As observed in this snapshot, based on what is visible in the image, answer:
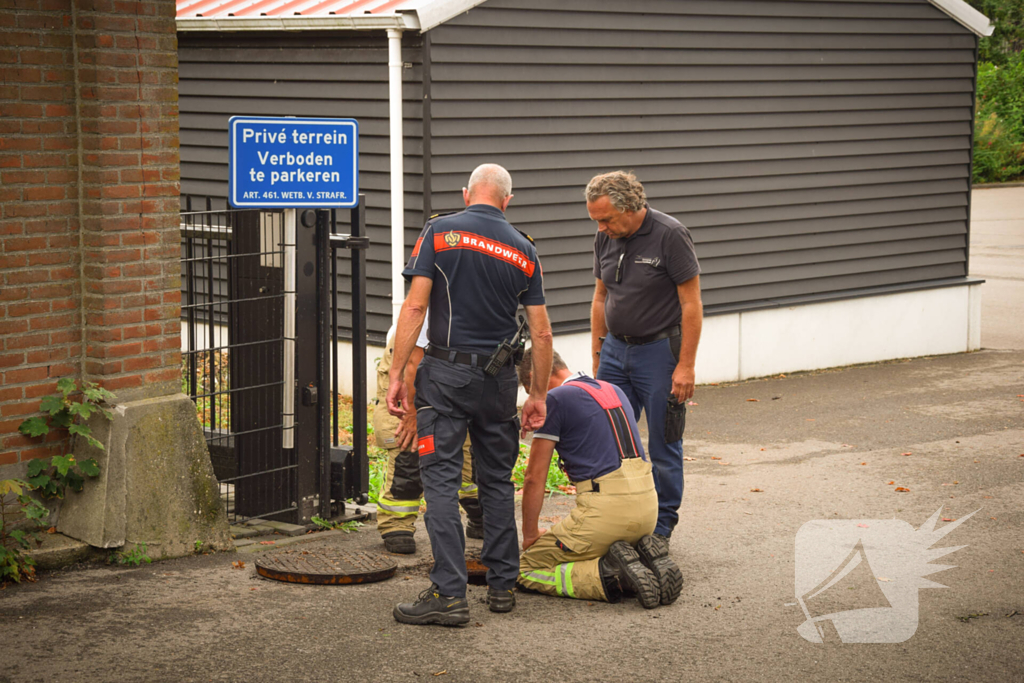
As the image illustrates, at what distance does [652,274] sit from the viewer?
19.8 feet

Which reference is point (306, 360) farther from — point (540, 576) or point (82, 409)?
point (540, 576)

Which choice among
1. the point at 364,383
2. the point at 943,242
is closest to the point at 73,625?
the point at 364,383

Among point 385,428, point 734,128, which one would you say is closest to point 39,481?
point 385,428

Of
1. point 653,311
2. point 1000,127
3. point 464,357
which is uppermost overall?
point 1000,127

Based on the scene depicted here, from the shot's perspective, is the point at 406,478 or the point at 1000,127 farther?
the point at 1000,127

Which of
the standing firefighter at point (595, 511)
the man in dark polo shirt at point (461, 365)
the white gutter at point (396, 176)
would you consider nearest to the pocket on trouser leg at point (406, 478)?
the standing firefighter at point (595, 511)

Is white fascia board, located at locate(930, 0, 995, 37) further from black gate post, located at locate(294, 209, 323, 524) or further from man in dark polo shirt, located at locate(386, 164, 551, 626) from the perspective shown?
man in dark polo shirt, located at locate(386, 164, 551, 626)

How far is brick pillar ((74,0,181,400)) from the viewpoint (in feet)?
17.8

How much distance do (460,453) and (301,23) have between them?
18.6 feet

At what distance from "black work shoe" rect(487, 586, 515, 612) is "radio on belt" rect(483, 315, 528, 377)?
100 cm

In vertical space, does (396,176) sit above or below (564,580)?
above

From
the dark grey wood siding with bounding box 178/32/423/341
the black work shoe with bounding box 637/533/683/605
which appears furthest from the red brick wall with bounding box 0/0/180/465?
the dark grey wood siding with bounding box 178/32/423/341

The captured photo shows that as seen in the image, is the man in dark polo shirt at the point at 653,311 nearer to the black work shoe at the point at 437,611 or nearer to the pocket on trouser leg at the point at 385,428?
the pocket on trouser leg at the point at 385,428

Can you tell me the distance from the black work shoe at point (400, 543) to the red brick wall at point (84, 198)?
1435 mm
